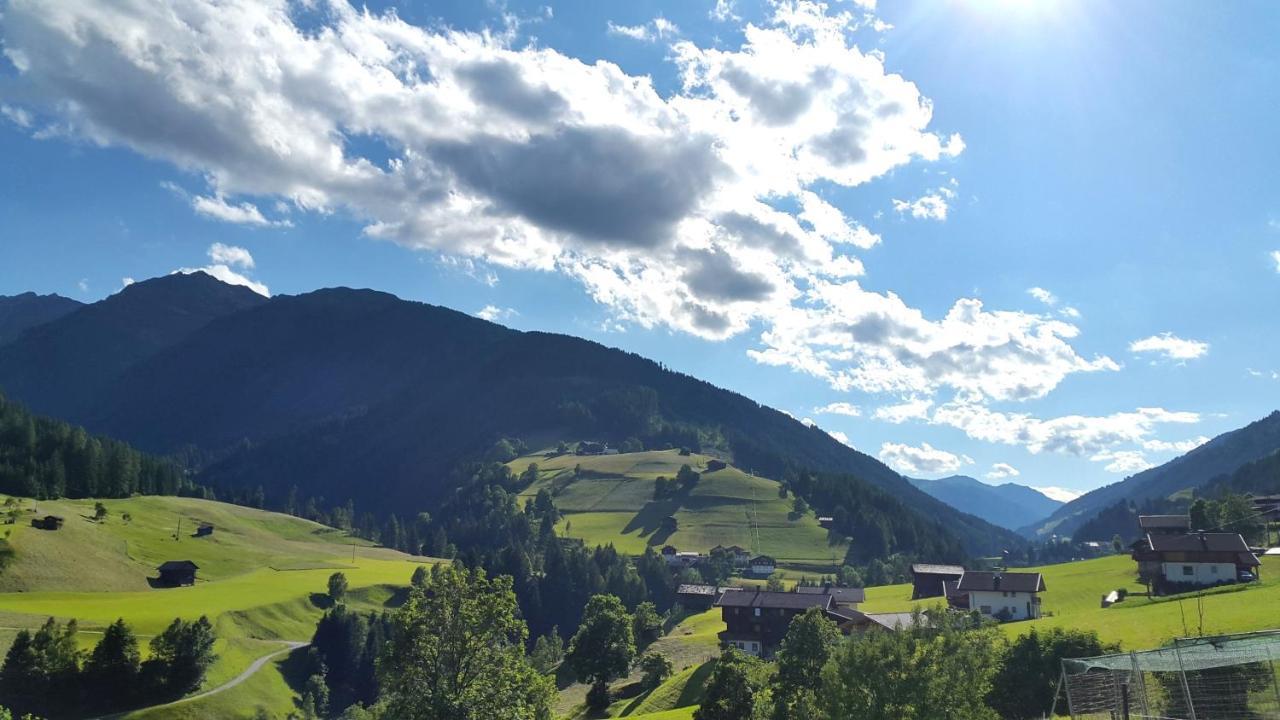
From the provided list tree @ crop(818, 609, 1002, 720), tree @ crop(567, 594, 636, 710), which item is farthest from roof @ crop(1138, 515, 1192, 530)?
tree @ crop(818, 609, 1002, 720)

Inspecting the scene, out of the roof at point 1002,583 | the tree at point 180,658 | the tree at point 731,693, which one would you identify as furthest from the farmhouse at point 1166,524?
the tree at point 180,658

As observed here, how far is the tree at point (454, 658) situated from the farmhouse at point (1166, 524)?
149 m

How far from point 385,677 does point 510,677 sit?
4.44 metres

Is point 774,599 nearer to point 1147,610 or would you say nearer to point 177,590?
point 1147,610

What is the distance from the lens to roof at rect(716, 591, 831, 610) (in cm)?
11994

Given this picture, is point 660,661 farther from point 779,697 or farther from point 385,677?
point 385,677

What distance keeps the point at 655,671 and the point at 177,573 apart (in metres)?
106

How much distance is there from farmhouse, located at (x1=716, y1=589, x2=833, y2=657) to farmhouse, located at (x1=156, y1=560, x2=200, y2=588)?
103 meters

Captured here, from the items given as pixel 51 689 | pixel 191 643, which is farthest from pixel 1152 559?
pixel 51 689

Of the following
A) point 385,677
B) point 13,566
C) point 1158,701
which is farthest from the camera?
point 13,566

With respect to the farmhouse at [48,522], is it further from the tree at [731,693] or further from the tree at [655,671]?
the tree at [731,693]

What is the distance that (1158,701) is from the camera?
35031 mm

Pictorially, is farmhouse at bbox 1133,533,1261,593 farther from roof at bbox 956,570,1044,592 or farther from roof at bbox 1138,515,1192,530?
roof at bbox 1138,515,1192,530

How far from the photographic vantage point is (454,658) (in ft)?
94.9
